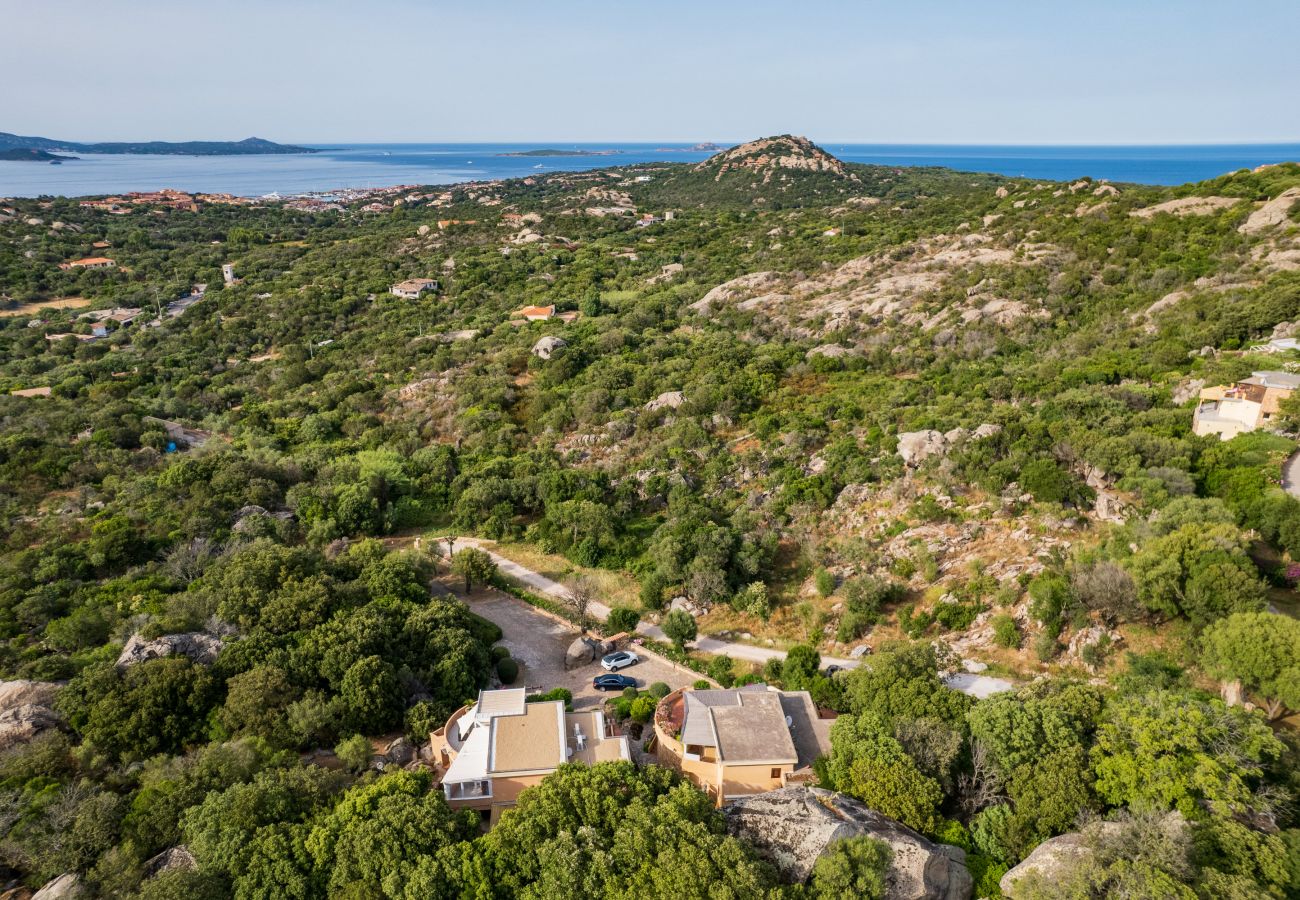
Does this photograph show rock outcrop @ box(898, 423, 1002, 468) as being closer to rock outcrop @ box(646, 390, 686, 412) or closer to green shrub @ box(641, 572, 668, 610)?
green shrub @ box(641, 572, 668, 610)

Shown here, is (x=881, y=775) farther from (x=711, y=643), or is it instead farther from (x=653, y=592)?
(x=653, y=592)

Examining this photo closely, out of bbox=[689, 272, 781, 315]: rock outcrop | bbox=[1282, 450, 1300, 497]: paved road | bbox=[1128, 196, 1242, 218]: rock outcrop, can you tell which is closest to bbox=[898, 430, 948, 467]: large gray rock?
bbox=[1282, 450, 1300, 497]: paved road

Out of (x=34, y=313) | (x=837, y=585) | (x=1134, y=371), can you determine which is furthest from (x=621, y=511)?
(x=34, y=313)

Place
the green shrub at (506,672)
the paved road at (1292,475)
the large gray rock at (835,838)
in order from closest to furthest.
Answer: the large gray rock at (835,838)
the paved road at (1292,475)
the green shrub at (506,672)

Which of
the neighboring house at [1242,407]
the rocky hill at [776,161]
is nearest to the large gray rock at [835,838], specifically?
the neighboring house at [1242,407]

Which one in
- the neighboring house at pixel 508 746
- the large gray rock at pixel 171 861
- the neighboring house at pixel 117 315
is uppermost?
the neighboring house at pixel 117 315

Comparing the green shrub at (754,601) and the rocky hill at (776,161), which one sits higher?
the rocky hill at (776,161)

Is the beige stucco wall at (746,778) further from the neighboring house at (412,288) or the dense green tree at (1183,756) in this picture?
the neighboring house at (412,288)
